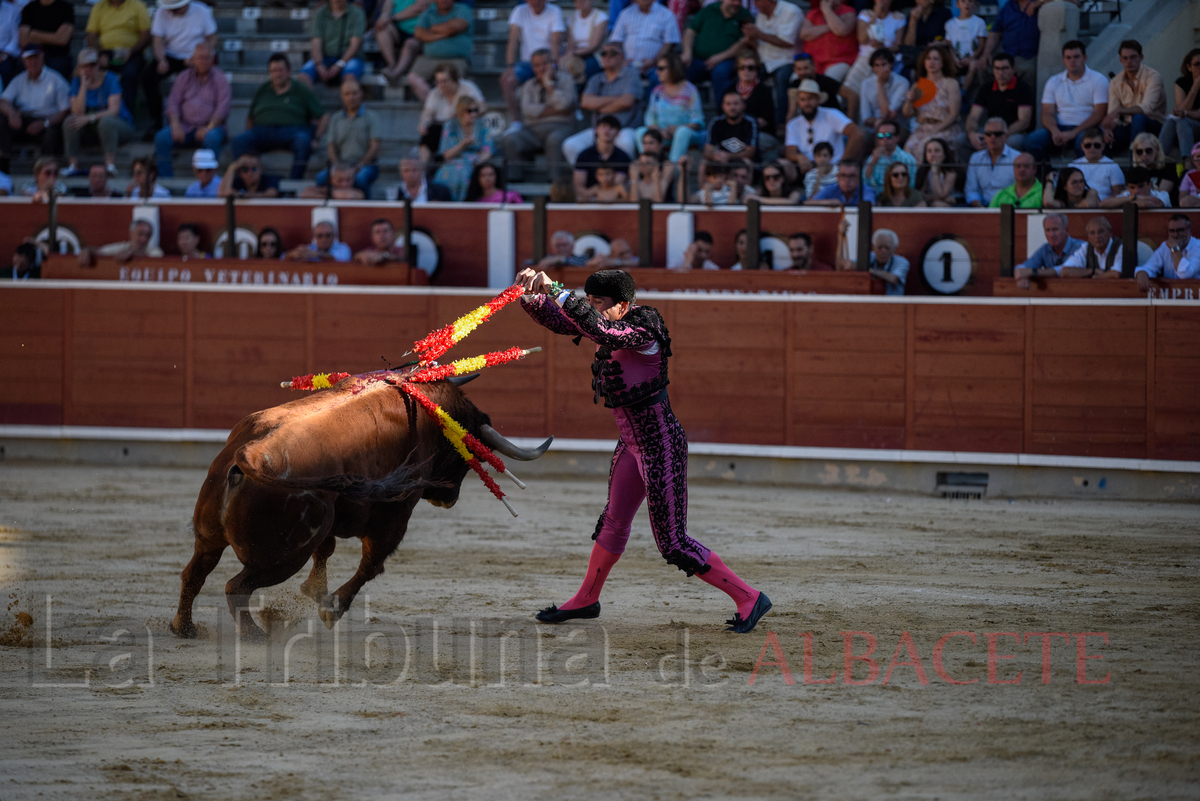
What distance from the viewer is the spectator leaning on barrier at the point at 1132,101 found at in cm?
809

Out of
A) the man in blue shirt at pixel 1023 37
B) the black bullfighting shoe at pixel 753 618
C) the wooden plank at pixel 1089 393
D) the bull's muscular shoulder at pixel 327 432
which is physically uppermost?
the man in blue shirt at pixel 1023 37

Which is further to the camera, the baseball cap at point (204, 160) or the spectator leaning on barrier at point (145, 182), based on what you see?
the baseball cap at point (204, 160)

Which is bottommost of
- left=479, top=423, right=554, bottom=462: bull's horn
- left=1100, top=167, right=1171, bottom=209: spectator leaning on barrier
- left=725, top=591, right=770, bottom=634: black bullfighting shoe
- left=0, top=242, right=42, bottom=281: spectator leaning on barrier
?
left=725, top=591, right=770, bottom=634: black bullfighting shoe

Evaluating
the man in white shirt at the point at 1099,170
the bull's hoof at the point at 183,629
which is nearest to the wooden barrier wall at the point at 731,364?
the man in white shirt at the point at 1099,170

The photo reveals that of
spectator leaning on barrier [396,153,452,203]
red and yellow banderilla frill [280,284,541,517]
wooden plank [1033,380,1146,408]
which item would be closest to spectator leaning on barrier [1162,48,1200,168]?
wooden plank [1033,380,1146,408]

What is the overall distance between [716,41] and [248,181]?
3.77 m

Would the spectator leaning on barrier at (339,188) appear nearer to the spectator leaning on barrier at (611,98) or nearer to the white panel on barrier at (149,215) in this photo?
the white panel on barrier at (149,215)

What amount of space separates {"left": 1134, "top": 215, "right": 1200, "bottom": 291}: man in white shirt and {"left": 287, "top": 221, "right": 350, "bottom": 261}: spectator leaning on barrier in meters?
5.47

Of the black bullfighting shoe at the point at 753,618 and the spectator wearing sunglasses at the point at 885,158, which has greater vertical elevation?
the spectator wearing sunglasses at the point at 885,158

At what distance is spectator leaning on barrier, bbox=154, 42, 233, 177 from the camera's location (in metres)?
10.5

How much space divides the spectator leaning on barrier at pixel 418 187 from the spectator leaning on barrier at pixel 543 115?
27.2 inches

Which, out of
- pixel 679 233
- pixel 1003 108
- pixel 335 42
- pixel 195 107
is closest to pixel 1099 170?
pixel 1003 108

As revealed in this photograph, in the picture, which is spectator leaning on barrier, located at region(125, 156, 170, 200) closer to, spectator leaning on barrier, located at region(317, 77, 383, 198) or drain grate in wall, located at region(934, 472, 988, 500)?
spectator leaning on barrier, located at region(317, 77, 383, 198)

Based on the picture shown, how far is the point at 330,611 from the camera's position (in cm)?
430
